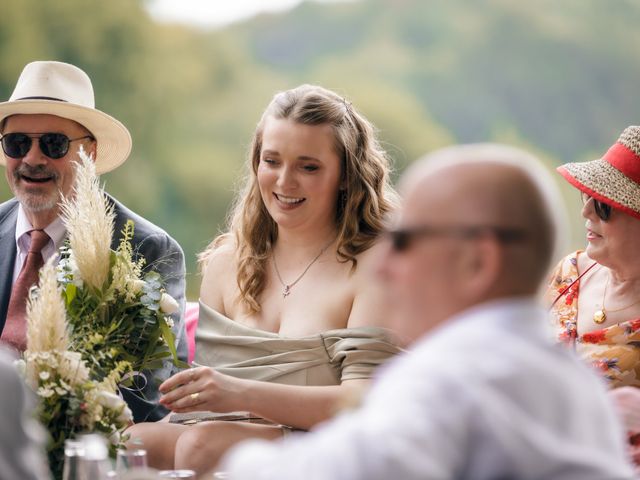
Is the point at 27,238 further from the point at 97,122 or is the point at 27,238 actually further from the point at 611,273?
the point at 611,273

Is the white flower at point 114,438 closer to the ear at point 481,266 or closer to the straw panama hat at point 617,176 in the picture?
the ear at point 481,266

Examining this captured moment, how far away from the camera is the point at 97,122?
4.18 meters

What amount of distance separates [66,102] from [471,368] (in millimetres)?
3137

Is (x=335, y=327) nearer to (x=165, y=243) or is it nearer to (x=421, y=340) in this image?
(x=165, y=243)

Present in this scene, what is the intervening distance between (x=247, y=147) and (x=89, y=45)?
25.4 feet

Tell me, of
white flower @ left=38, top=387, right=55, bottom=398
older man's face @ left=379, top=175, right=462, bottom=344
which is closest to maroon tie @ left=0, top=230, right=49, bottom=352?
white flower @ left=38, top=387, right=55, bottom=398

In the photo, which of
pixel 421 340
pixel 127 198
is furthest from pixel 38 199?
pixel 127 198

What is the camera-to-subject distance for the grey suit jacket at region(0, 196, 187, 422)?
3.66 m

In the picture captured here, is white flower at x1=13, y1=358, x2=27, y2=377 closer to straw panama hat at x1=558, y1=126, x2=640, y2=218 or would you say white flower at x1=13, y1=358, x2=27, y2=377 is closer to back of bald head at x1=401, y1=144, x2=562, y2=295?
back of bald head at x1=401, y1=144, x2=562, y2=295

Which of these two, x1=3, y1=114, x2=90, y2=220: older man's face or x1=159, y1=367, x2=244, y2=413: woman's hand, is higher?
x1=3, y1=114, x2=90, y2=220: older man's face

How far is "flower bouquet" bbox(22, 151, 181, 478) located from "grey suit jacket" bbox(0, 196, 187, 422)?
1.72 feet

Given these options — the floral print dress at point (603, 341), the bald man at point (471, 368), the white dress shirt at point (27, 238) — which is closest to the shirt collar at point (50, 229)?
the white dress shirt at point (27, 238)

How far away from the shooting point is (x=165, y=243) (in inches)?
154

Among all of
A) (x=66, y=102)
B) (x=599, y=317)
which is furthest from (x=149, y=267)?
(x=599, y=317)
